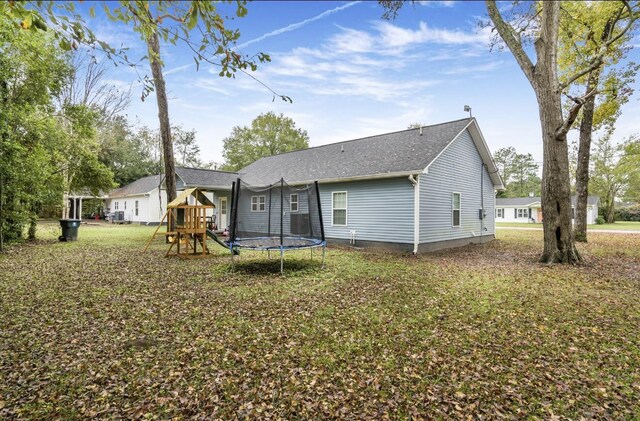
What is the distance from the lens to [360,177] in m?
12.0

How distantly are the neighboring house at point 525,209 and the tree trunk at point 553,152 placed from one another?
116 ft

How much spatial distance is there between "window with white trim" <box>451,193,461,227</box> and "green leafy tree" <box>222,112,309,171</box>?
28607 millimetres

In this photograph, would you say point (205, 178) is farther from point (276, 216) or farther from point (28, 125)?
point (276, 216)

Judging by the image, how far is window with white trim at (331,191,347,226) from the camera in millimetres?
13163

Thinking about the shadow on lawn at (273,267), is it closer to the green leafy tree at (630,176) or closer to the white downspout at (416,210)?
the white downspout at (416,210)

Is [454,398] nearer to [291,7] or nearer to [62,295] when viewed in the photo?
[291,7]

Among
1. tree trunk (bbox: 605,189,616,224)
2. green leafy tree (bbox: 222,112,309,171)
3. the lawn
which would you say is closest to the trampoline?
the lawn

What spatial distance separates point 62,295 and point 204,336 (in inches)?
139

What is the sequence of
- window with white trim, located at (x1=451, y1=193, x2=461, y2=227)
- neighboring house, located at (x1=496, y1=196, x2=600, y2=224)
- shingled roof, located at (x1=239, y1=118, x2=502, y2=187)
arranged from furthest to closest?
neighboring house, located at (x1=496, y1=196, x2=600, y2=224) → window with white trim, located at (x1=451, y1=193, x2=461, y2=227) → shingled roof, located at (x1=239, y1=118, x2=502, y2=187)

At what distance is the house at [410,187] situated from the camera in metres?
11.3

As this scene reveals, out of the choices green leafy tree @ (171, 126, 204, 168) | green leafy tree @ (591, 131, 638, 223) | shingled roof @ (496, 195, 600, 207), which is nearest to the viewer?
green leafy tree @ (171, 126, 204, 168)

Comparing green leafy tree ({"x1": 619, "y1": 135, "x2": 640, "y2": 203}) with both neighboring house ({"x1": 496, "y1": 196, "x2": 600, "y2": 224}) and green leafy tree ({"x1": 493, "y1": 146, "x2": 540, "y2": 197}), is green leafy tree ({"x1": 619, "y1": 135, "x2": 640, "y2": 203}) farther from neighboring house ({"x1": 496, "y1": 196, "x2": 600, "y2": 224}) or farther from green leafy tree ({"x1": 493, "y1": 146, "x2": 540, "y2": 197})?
green leafy tree ({"x1": 493, "y1": 146, "x2": 540, "y2": 197})

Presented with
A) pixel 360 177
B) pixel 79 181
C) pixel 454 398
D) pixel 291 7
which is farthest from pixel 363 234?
pixel 79 181

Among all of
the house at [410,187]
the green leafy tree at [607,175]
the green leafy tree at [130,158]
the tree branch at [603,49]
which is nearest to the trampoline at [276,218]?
the house at [410,187]
